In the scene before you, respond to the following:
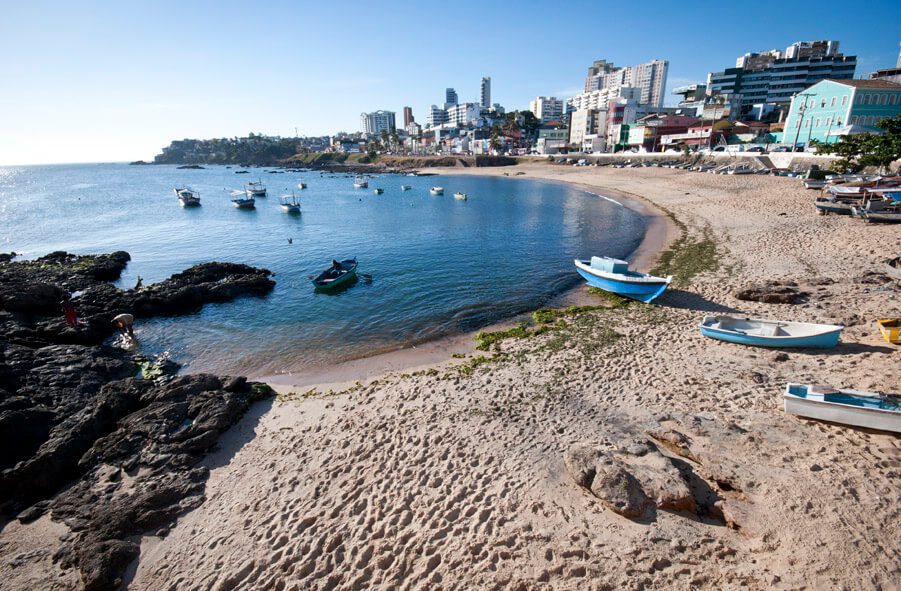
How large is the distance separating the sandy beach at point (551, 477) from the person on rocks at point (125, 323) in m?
10.8

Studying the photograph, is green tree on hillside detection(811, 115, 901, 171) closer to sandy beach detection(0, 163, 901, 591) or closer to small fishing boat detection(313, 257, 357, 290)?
sandy beach detection(0, 163, 901, 591)

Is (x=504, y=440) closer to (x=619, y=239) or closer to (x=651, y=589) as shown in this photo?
(x=651, y=589)

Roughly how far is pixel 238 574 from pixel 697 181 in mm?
67071

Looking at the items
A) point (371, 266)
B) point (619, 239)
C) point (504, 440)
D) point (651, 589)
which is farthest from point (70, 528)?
point (619, 239)

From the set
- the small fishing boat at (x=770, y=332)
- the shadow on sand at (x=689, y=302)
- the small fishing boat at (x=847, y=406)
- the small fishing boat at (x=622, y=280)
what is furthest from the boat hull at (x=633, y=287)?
the small fishing boat at (x=847, y=406)

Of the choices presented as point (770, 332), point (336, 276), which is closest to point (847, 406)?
point (770, 332)

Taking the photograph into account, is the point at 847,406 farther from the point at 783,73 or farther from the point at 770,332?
the point at 783,73

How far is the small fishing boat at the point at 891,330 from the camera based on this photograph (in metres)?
13.1

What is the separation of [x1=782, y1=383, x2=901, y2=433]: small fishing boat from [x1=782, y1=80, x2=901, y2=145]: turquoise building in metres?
57.3

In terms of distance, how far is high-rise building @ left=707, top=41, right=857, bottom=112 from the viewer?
109m

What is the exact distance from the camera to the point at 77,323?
63.5 ft

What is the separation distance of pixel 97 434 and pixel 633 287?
2254cm

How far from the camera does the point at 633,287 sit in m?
20.7

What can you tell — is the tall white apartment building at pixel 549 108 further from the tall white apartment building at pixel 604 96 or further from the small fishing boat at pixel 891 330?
the small fishing boat at pixel 891 330
